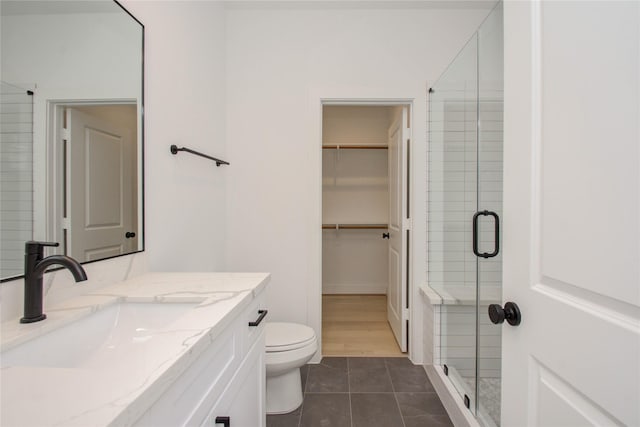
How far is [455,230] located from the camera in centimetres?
204

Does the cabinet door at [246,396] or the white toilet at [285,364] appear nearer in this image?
the cabinet door at [246,396]

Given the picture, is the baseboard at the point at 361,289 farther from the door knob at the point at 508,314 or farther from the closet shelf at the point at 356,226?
Result: the door knob at the point at 508,314

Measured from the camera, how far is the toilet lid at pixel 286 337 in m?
1.72

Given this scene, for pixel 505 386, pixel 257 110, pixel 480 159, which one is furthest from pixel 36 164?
pixel 480 159

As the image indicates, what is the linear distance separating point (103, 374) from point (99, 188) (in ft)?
2.74

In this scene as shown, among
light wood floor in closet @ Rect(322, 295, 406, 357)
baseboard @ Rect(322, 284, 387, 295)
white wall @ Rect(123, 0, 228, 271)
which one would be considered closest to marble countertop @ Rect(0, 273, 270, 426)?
white wall @ Rect(123, 0, 228, 271)

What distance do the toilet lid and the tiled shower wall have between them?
118 centimetres

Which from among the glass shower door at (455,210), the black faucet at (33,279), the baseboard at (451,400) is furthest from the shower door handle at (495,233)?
the black faucet at (33,279)

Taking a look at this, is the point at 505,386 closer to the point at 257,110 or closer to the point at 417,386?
the point at 417,386

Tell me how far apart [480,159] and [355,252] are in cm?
270

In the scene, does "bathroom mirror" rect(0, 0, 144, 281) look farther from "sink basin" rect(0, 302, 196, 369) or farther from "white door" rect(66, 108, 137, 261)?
"sink basin" rect(0, 302, 196, 369)

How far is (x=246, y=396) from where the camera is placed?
110 centimetres

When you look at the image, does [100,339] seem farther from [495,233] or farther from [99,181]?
[495,233]

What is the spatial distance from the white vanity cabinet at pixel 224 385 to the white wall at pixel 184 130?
2.09ft
